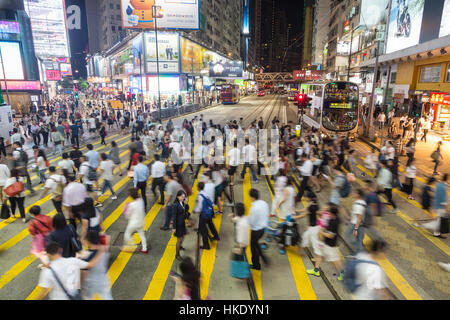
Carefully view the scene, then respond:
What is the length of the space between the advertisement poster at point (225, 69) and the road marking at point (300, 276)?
49756 millimetres

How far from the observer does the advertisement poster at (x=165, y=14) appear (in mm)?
45031

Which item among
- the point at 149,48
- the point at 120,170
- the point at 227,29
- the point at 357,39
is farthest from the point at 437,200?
the point at 227,29

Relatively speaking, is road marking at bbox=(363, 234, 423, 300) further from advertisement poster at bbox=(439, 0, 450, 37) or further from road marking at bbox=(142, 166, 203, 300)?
advertisement poster at bbox=(439, 0, 450, 37)

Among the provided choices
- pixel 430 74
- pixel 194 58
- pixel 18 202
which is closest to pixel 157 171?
pixel 18 202

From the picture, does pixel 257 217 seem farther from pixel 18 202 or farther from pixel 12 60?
pixel 12 60

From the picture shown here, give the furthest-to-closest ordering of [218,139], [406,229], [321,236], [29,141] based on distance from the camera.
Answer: [29,141] → [218,139] → [406,229] → [321,236]

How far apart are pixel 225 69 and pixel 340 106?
3728 centimetres

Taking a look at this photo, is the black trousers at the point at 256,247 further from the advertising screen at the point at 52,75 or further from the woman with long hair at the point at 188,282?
the advertising screen at the point at 52,75

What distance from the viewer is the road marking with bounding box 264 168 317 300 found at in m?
5.52

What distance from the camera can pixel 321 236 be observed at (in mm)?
5723

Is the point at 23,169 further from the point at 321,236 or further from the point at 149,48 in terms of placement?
the point at 149,48

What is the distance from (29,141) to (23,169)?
13.2 metres

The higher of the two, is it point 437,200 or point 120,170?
point 437,200

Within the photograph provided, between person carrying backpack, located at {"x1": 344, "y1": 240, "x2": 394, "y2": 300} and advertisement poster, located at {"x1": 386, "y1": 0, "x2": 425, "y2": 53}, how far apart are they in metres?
25.9
